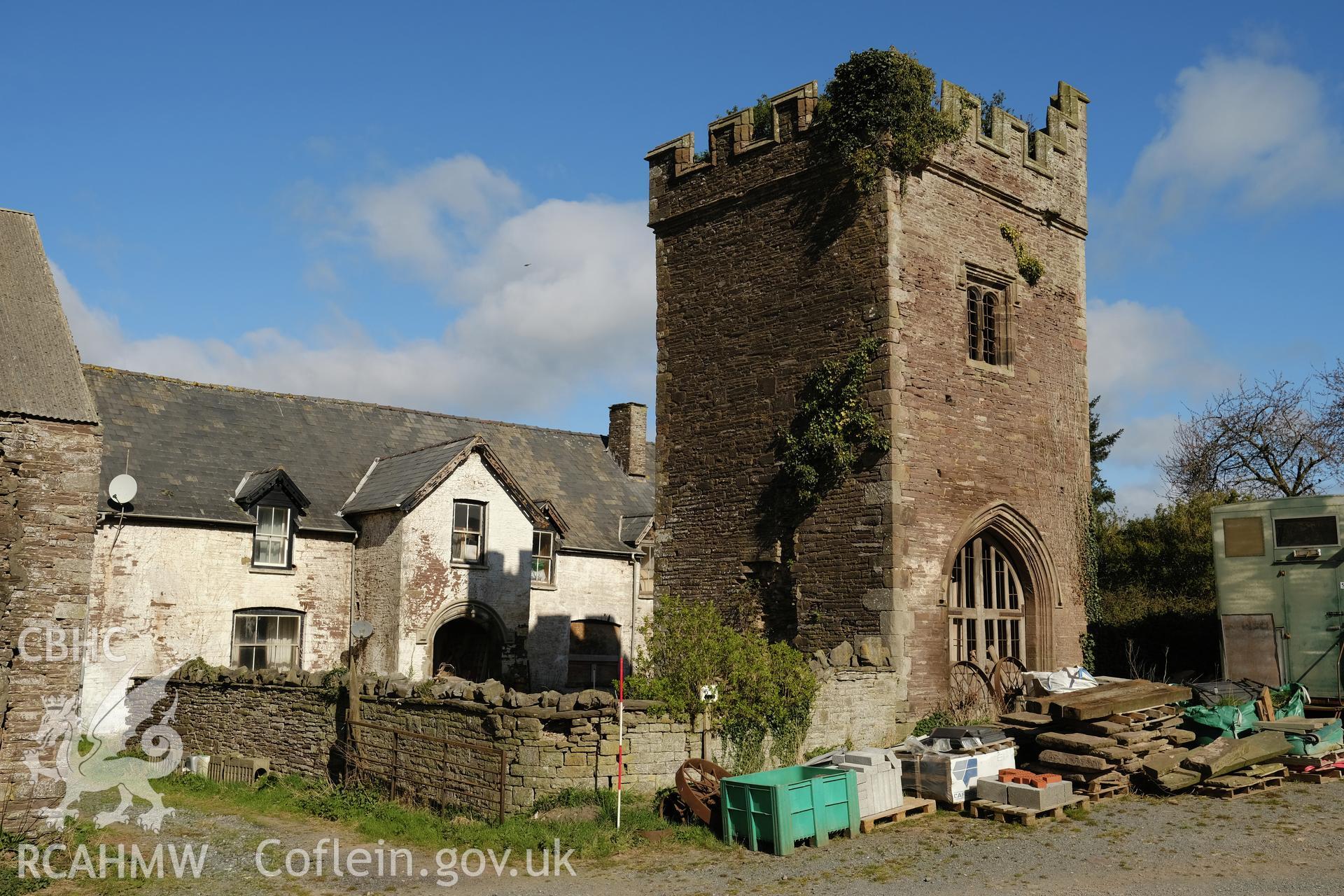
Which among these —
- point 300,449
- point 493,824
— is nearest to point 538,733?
point 493,824

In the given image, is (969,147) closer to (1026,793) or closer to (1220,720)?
(1220,720)

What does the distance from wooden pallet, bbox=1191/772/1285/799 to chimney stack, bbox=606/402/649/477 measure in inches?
800

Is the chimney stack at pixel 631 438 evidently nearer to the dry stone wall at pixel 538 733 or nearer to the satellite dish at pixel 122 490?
the satellite dish at pixel 122 490

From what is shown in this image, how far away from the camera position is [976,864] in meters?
10.2

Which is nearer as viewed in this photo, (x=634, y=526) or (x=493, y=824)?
(x=493, y=824)

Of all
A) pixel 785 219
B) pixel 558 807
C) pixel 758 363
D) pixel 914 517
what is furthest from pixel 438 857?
pixel 785 219

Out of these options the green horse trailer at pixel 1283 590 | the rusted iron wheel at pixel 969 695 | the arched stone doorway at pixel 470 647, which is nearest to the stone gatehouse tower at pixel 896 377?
the rusted iron wheel at pixel 969 695

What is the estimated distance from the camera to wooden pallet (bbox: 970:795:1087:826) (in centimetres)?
1164

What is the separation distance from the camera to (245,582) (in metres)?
22.2

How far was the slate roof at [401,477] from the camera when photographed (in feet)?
76.7

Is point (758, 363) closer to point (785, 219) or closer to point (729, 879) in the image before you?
point (785, 219)

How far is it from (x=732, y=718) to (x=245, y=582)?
13.1 m

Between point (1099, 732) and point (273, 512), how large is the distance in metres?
16.8

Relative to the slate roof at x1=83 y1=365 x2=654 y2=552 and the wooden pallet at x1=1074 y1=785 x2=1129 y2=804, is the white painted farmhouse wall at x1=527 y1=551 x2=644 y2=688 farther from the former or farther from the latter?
the wooden pallet at x1=1074 y1=785 x2=1129 y2=804
